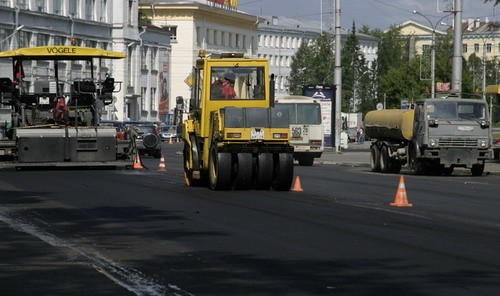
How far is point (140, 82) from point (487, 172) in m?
69.9

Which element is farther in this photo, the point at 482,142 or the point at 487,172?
the point at 487,172

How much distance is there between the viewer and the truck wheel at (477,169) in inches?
1646

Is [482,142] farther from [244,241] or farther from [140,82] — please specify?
[140,82]

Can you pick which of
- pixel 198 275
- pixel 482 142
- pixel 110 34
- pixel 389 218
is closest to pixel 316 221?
pixel 389 218

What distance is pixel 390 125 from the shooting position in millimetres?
43906

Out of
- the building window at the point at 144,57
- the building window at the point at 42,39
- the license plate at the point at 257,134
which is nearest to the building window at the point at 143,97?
the building window at the point at 144,57

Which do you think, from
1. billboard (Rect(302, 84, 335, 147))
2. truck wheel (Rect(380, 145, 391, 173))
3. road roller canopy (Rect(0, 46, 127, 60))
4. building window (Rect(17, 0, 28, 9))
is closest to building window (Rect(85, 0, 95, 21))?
building window (Rect(17, 0, 28, 9))

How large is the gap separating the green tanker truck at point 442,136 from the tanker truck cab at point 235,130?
12.2 meters

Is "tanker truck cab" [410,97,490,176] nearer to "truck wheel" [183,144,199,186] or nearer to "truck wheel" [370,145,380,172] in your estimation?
"truck wheel" [370,145,380,172]

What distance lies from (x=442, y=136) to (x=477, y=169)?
77.8 inches

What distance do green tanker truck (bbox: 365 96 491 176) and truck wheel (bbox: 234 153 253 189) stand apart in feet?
44.7

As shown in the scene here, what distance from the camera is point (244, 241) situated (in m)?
17.1

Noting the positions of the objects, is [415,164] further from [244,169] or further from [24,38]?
[24,38]

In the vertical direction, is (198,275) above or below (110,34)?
below
